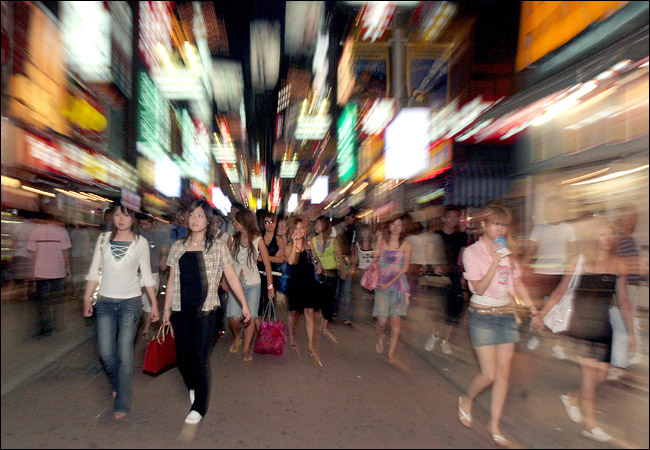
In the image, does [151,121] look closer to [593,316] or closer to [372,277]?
[372,277]

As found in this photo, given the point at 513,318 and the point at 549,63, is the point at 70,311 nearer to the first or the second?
the point at 513,318

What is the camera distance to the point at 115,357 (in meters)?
3.89

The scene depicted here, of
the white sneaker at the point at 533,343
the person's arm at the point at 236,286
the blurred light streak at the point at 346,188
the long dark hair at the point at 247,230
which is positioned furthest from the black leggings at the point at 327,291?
the blurred light streak at the point at 346,188

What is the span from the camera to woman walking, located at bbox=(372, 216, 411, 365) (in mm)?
5901

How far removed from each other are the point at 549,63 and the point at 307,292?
5523 mm

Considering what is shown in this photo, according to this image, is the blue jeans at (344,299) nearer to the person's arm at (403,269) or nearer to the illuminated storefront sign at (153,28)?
the person's arm at (403,269)

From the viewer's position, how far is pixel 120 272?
12.7 ft

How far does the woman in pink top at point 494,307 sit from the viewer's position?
11.6 ft

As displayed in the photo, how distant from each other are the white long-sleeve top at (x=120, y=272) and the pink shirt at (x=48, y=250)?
3.10 metres

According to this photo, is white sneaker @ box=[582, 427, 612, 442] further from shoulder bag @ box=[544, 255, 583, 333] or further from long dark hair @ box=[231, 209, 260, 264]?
long dark hair @ box=[231, 209, 260, 264]

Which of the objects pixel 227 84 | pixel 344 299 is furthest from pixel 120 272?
pixel 227 84

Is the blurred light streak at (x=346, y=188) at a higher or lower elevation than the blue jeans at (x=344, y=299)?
higher

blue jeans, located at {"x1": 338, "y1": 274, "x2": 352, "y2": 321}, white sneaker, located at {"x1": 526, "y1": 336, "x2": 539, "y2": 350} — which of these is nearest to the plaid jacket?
blue jeans, located at {"x1": 338, "y1": 274, "x2": 352, "y2": 321}

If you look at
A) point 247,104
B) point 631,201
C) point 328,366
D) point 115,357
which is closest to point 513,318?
point 328,366
